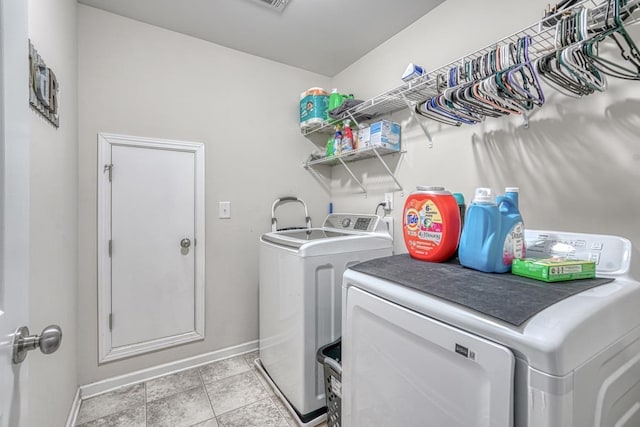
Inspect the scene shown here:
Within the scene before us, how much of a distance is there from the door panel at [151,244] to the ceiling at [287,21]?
3.06 feet

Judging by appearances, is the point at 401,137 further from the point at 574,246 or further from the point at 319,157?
the point at 574,246

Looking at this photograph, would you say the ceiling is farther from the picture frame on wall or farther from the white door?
the white door

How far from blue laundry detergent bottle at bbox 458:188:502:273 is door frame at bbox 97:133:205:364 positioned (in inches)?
75.7

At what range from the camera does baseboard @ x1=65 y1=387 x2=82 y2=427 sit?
1588 millimetres

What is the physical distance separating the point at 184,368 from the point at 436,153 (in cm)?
245

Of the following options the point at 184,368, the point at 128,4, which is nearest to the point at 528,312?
the point at 184,368

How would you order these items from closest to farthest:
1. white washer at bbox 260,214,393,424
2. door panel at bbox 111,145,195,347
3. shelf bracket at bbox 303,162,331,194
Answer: white washer at bbox 260,214,393,424
door panel at bbox 111,145,195,347
shelf bracket at bbox 303,162,331,194

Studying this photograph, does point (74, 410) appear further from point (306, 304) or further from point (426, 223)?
point (426, 223)

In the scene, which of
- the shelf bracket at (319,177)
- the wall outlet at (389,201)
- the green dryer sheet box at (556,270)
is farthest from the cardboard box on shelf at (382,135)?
the green dryer sheet box at (556,270)

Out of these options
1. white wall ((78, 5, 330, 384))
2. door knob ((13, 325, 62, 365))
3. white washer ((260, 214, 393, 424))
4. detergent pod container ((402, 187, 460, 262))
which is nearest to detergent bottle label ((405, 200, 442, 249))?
→ detergent pod container ((402, 187, 460, 262))

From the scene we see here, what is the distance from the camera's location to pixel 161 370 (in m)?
2.08

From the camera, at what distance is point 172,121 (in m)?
2.12

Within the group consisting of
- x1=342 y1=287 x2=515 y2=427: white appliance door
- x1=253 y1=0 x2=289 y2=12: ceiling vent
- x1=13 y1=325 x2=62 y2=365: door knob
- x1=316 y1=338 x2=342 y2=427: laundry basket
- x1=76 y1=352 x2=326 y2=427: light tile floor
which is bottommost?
x1=76 y1=352 x2=326 y2=427: light tile floor

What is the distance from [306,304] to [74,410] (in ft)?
5.17
